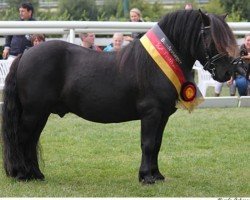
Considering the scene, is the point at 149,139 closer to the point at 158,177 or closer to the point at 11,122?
the point at 158,177

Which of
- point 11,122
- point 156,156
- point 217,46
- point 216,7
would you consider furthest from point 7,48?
point 216,7

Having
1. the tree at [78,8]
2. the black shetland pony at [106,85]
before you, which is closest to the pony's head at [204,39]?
the black shetland pony at [106,85]

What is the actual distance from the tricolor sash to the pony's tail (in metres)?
1.37

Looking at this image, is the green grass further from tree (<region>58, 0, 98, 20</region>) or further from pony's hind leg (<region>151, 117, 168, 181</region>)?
tree (<region>58, 0, 98, 20</region>)

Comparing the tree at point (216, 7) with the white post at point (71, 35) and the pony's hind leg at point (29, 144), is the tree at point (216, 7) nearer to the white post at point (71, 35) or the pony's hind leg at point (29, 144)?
the white post at point (71, 35)

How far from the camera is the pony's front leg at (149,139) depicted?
5840 millimetres

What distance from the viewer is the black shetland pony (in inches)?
228

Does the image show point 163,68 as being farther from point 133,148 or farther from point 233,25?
point 233,25

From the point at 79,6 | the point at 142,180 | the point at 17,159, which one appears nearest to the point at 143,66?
the point at 142,180

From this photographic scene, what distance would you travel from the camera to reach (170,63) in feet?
19.2

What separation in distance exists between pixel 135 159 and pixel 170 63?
182 centimetres

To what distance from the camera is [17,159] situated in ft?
20.2

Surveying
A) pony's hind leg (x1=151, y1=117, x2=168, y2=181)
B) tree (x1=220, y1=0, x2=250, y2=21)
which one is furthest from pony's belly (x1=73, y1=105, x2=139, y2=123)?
tree (x1=220, y1=0, x2=250, y2=21)

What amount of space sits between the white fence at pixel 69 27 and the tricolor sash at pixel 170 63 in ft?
12.8
